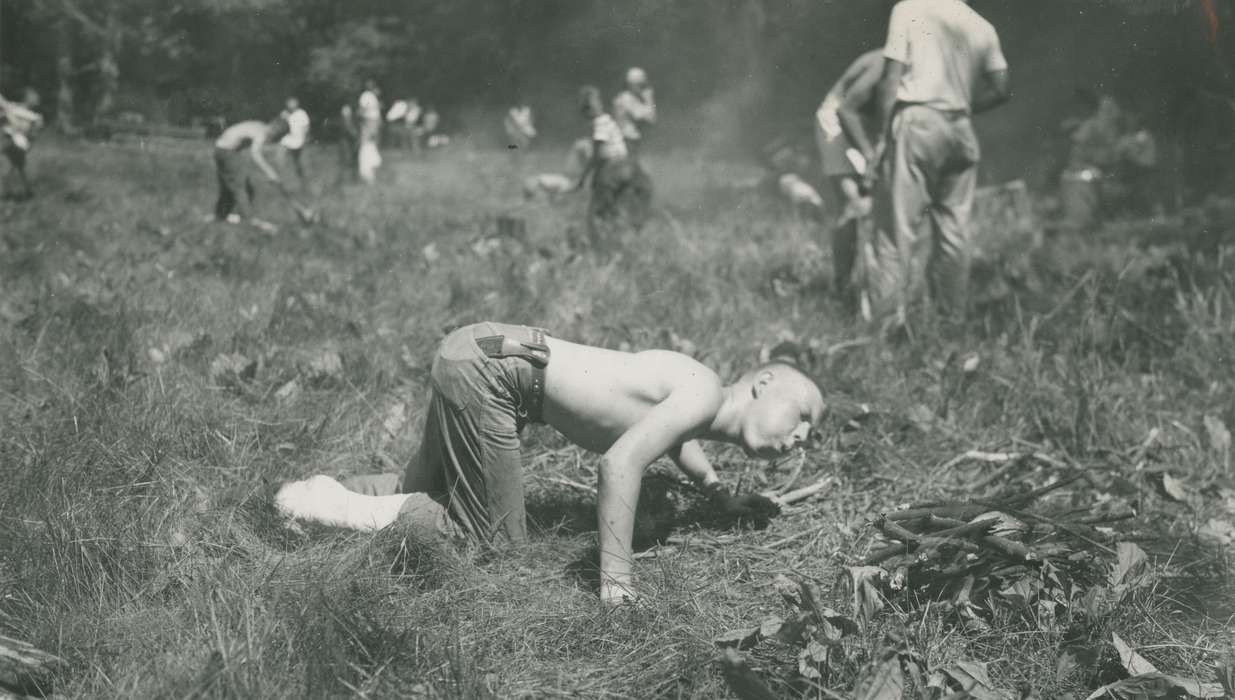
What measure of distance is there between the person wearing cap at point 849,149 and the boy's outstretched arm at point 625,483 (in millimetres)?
3204

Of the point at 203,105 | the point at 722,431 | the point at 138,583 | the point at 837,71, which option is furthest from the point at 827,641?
the point at 837,71

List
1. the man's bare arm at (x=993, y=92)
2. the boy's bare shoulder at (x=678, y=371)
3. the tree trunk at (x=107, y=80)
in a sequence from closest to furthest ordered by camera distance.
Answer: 1. the boy's bare shoulder at (x=678, y=371)
2. the man's bare arm at (x=993, y=92)
3. the tree trunk at (x=107, y=80)

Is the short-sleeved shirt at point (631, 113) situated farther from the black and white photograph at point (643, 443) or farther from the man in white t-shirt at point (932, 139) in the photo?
the man in white t-shirt at point (932, 139)

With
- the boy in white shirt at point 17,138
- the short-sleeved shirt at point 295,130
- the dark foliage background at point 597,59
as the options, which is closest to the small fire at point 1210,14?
the dark foliage background at point 597,59

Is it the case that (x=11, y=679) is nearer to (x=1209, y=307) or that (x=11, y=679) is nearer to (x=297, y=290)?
(x=297, y=290)

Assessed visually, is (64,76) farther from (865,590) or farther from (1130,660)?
(1130,660)

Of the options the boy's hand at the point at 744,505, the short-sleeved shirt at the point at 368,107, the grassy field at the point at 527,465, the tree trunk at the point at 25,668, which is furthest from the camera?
the short-sleeved shirt at the point at 368,107

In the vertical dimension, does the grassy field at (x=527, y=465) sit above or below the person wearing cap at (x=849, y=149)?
below

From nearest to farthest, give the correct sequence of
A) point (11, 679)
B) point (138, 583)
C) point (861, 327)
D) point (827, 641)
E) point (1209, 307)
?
1. point (11, 679)
2. point (827, 641)
3. point (138, 583)
4. point (861, 327)
5. point (1209, 307)

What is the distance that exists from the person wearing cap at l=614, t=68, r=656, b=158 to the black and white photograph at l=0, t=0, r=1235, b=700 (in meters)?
4.98

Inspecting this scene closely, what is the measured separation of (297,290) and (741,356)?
2.21m

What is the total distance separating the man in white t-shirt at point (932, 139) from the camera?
4.89 m

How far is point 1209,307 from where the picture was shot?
5062mm

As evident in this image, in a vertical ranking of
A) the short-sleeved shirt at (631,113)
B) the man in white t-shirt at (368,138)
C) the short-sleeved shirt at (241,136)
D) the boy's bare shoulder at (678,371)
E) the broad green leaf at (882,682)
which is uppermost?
the boy's bare shoulder at (678,371)
